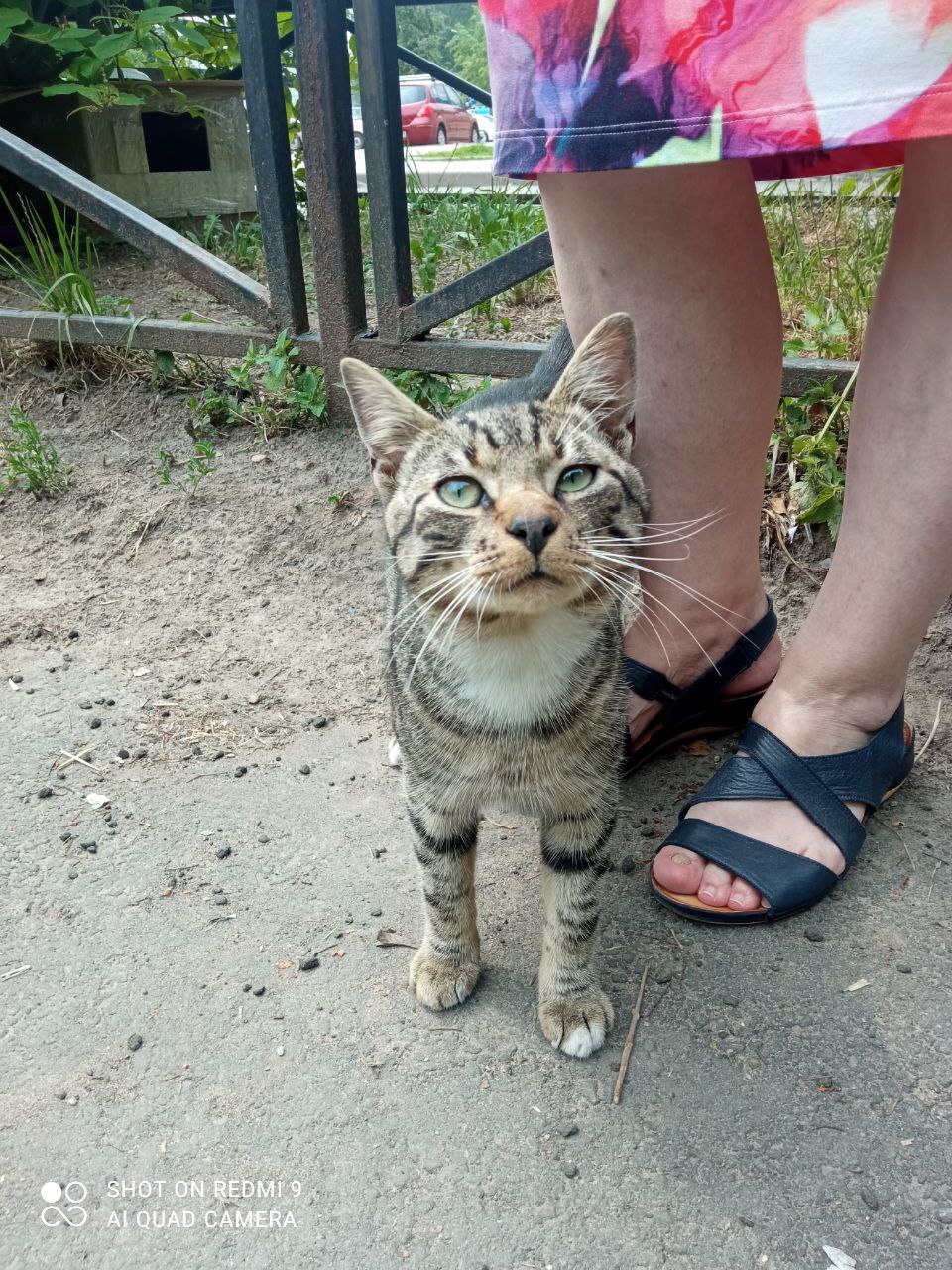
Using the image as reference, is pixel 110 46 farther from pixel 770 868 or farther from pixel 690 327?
pixel 770 868

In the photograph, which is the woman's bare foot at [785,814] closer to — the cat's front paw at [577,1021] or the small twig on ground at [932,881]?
the small twig on ground at [932,881]

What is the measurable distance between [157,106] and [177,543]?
319 cm

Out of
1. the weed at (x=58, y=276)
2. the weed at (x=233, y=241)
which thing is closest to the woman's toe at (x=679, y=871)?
the weed at (x=58, y=276)

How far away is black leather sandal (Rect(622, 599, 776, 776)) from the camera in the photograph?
231cm

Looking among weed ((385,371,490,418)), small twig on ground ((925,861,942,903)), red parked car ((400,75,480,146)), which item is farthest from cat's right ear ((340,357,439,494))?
red parked car ((400,75,480,146))

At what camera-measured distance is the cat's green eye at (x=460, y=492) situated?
5.27 ft

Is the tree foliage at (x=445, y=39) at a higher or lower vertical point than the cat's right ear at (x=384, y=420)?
higher

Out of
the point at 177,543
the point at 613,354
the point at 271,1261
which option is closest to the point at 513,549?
the point at 613,354

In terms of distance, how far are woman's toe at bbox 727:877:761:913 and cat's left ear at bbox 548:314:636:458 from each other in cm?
89

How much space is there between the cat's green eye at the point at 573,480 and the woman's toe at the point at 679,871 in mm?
811

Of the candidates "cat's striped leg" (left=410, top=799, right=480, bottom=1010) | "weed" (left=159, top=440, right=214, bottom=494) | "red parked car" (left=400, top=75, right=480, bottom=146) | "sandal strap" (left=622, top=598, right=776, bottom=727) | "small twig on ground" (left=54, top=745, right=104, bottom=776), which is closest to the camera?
"cat's striped leg" (left=410, top=799, right=480, bottom=1010)

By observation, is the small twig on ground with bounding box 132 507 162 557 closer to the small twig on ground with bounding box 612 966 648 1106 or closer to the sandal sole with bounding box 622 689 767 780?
the sandal sole with bounding box 622 689 767 780

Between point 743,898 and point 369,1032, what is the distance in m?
0.77

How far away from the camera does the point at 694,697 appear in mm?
2359
